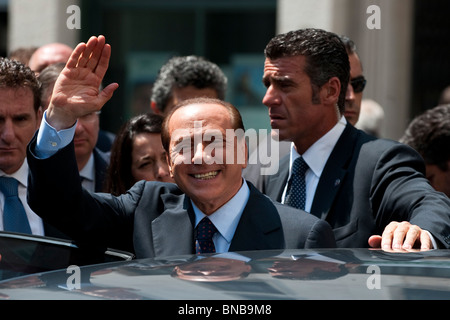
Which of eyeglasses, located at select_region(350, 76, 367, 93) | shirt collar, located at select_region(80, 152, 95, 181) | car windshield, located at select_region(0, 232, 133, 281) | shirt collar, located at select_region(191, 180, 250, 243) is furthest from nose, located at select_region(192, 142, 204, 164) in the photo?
eyeglasses, located at select_region(350, 76, 367, 93)

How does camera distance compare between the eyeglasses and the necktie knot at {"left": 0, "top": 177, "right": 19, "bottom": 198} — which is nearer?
the necktie knot at {"left": 0, "top": 177, "right": 19, "bottom": 198}

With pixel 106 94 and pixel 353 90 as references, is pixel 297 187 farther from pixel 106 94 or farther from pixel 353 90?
pixel 353 90

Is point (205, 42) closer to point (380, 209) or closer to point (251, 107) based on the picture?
point (251, 107)

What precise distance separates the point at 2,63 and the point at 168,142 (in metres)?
1.13

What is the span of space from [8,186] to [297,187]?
128cm

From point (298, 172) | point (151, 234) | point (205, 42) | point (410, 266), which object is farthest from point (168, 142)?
point (205, 42)

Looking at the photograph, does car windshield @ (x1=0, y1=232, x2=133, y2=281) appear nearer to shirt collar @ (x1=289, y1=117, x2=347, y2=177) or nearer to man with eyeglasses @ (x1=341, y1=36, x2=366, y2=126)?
shirt collar @ (x1=289, y1=117, x2=347, y2=177)

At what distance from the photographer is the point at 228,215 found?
322cm

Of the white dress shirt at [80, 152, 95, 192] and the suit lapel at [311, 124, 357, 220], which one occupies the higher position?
the suit lapel at [311, 124, 357, 220]

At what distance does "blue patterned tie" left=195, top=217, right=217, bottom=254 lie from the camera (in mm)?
3158

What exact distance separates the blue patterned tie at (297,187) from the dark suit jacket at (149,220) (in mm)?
733

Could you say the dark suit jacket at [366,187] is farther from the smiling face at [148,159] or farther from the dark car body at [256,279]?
the dark car body at [256,279]

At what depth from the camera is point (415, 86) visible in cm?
1034
